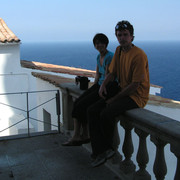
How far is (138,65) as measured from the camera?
3.05 meters

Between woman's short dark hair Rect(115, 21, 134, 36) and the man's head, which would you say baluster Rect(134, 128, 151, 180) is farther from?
woman's short dark hair Rect(115, 21, 134, 36)

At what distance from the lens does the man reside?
3088 mm

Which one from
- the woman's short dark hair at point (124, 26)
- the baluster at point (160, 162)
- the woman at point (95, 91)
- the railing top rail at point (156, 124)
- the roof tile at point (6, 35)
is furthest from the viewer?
the roof tile at point (6, 35)

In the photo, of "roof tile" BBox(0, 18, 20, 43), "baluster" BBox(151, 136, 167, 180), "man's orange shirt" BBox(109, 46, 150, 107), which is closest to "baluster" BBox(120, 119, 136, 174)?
"man's orange shirt" BBox(109, 46, 150, 107)

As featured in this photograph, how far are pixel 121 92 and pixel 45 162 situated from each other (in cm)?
152

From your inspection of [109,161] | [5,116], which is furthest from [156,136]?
[5,116]

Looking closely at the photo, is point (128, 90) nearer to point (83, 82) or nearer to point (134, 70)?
point (134, 70)

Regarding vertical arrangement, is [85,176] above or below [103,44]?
below

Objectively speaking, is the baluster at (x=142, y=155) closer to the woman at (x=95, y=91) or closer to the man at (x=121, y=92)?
the man at (x=121, y=92)

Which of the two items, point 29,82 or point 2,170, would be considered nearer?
point 2,170

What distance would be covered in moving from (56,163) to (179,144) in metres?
1.94

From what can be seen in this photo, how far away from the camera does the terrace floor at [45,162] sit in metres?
3.51

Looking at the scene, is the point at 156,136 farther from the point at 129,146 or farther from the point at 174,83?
the point at 174,83

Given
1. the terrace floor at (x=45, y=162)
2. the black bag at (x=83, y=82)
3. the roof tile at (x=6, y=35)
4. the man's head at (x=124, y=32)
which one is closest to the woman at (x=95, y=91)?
the terrace floor at (x=45, y=162)
